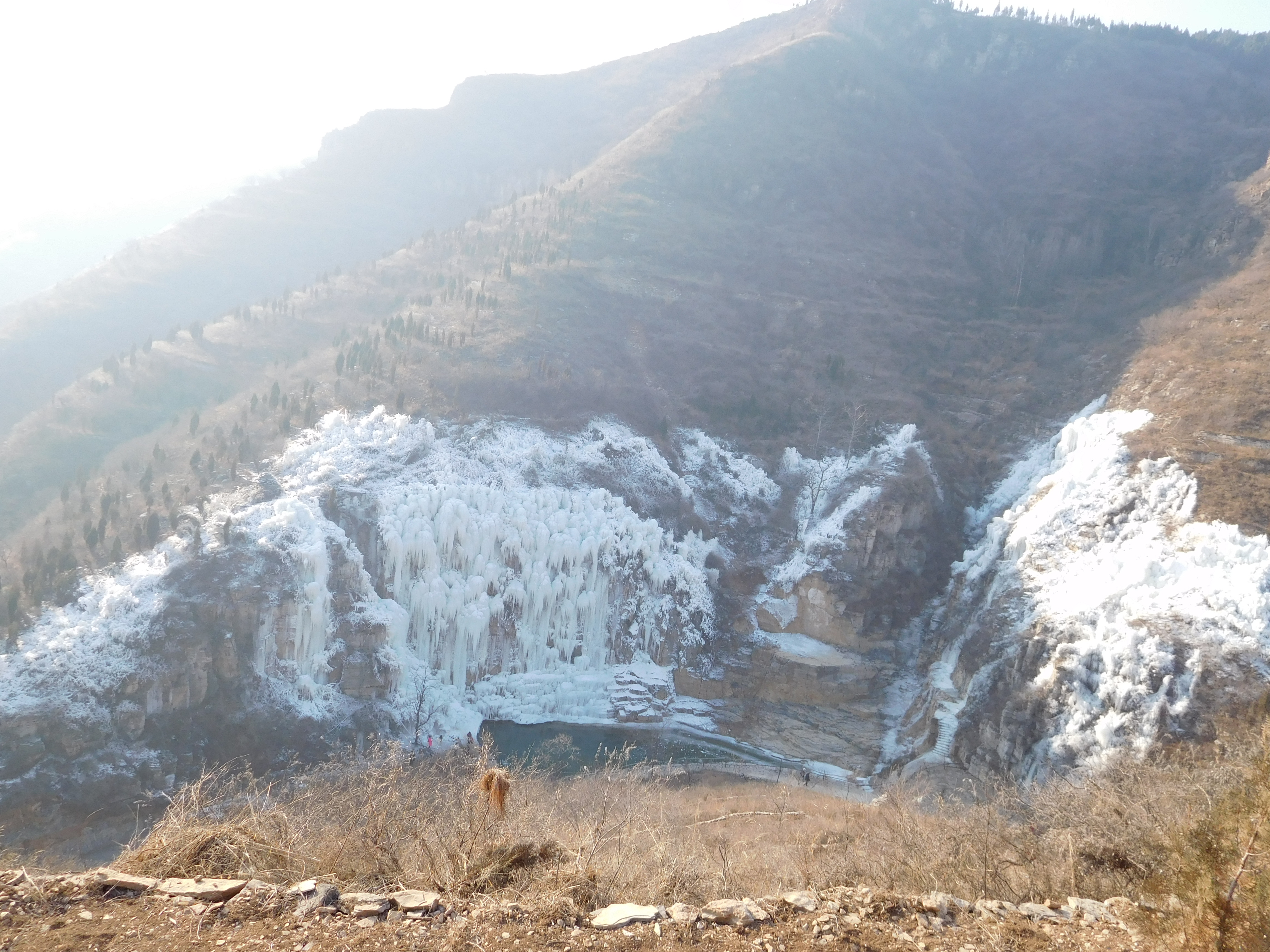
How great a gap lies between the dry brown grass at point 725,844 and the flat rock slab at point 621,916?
0.94 feet

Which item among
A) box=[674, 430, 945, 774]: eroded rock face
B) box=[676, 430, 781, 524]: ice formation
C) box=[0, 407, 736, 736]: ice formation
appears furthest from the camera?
box=[676, 430, 781, 524]: ice formation

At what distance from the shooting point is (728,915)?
7.49 metres

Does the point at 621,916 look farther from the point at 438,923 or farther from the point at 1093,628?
the point at 1093,628

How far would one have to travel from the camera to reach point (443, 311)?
49000 mm

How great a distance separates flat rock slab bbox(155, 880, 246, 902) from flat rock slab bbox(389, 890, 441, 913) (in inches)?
54.3

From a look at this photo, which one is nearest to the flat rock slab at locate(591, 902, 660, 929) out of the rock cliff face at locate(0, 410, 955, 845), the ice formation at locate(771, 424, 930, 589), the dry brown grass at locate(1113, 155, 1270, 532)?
the rock cliff face at locate(0, 410, 955, 845)

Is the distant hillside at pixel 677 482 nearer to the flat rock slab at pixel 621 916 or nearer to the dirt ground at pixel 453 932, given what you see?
the dirt ground at pixel 453 932

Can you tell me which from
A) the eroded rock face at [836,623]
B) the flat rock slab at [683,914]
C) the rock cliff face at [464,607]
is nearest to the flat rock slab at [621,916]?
the flat rock slab at [683,914]

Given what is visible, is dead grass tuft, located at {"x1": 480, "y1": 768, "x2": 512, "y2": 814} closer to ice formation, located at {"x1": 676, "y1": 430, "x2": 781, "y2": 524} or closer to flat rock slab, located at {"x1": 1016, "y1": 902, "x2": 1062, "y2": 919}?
flat rock slab, located at {"x1": 1016, "y1": 902, "x2": 1062, "y2": 919}

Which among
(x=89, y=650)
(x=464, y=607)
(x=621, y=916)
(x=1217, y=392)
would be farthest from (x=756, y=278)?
(x=621, y=916)

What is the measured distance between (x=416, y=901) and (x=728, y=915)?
2915 millimetres

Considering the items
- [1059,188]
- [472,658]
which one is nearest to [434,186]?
[1059,188]

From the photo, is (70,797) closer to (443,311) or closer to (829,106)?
(443,311)

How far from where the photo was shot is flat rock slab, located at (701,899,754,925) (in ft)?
24.3
